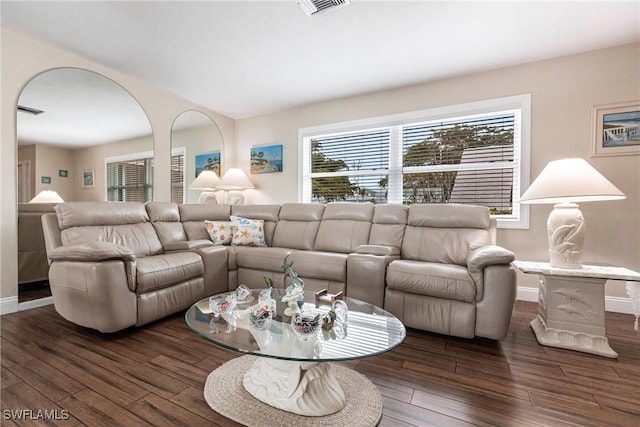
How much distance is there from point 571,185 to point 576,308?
2.70ft

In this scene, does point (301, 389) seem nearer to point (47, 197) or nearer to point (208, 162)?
point (47, 197)

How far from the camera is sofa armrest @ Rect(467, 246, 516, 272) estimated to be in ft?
6.14

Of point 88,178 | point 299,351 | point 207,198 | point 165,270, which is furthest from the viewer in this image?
point 207,198

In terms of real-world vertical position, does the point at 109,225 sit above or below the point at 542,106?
below

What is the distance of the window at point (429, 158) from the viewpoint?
3.00m

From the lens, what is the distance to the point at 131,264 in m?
2.06

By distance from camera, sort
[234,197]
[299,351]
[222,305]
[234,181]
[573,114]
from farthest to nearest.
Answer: [234,197], [234,181], [573,114], [222,305], [299,351]

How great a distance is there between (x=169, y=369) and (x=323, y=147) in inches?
124

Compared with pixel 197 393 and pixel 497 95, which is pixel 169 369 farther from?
pixel 497 95

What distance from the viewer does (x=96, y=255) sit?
194cm

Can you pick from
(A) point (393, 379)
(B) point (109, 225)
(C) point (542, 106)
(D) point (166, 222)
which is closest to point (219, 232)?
(D) point (166, 222)

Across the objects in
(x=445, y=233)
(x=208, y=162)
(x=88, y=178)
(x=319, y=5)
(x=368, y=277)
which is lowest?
(x=368, y=277)

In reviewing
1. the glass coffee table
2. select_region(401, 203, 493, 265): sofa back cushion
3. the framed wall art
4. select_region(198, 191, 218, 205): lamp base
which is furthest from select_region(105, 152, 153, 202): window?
select_region(401, 203, 493, 265): sofa back cushion

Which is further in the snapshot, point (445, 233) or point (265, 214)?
point (265, 214)
